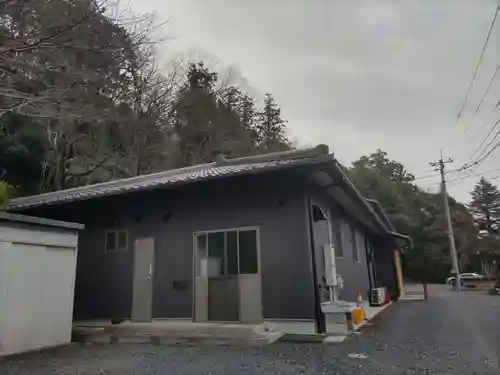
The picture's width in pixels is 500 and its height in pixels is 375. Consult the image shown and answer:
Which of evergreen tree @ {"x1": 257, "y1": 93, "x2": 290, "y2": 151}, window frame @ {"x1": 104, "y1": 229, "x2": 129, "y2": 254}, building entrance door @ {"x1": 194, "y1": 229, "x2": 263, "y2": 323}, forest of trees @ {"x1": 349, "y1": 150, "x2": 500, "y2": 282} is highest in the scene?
evergreen tree @ {"x1": 257, "y1": 93, "x2": 290, "y2": 151}

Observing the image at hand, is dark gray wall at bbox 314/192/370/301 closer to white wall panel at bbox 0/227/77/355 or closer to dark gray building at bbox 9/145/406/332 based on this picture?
dark gray building at bbox 9/145/406/332

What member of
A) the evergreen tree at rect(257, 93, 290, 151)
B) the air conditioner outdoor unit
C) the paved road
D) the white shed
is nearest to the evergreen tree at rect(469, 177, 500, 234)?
the evergreen tree at rect(257, 93, 290, 151)

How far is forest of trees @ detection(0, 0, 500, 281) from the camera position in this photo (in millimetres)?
4285

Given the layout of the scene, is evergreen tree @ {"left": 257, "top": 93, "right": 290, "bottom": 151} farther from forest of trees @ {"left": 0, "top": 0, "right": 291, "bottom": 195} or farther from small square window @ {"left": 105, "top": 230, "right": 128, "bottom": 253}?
small square window @ {"left": 105, "top": 230, "right": 128, "bottom": 253}

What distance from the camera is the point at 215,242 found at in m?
7.36

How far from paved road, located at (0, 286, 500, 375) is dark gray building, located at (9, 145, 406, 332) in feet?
4.14

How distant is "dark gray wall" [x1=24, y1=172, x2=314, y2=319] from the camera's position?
6.70 metres

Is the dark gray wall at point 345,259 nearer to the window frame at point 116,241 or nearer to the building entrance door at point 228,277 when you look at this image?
the building entrance door at point 228,277

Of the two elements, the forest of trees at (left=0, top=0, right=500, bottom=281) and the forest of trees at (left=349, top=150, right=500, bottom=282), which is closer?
the forest of trees at (left=0, top=0, right=500, bottom=281)

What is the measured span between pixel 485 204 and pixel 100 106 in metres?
45.0

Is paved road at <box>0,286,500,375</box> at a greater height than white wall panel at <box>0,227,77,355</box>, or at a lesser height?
lesser

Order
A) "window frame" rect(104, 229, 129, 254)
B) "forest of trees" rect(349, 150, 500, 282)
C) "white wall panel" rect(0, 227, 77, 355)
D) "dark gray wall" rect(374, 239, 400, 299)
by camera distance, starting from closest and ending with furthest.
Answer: "white wall panel" rect(0, 227, 77, 355) < "window frame" rect(104, 229, 129, 254) < "dark gray wall" rect(374, 239, 400, 299) < "forest of trees" rect(349, 150, 500, 282)

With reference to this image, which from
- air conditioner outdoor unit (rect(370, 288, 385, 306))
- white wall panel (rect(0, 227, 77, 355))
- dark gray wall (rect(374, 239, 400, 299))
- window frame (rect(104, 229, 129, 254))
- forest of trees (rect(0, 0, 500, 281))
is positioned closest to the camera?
forest of trees (rect(0, 0, 500, 281))

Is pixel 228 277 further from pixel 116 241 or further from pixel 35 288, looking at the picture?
pixel 35 288
